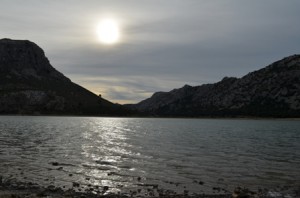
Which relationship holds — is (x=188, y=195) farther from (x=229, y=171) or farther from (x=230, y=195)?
(x=229, y=171)

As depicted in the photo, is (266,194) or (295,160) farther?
(295,160)

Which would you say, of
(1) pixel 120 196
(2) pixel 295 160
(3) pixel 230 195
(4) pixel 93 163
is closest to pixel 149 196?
(1) pixel 120 196

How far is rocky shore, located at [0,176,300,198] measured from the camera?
30312mm

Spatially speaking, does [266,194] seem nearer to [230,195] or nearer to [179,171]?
[230,195]

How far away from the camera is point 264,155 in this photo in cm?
6353

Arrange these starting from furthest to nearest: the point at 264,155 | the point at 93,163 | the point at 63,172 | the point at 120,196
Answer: the point at 264,155
the point at 93,163
the point at 63,172
the point at 120,196

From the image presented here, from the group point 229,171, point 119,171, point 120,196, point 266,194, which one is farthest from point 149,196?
point 229,171

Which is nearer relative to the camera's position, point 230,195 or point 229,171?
point 230,195

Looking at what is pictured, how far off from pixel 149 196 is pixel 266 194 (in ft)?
34.2

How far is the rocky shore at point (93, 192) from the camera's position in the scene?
30312mm

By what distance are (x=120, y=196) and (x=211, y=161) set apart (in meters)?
26.5

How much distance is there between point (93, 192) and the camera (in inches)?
1271

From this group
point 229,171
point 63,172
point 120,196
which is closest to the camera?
point 120,196

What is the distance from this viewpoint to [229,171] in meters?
45.8
